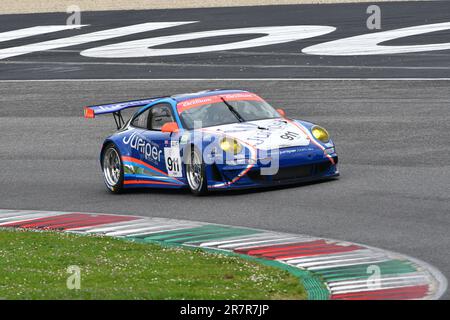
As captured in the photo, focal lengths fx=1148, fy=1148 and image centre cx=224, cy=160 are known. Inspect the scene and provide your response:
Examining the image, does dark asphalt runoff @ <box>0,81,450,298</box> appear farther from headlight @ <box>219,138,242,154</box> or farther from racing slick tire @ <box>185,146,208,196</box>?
headlight @ <box>219,138,242,154</box>

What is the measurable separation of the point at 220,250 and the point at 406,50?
16.1 metres

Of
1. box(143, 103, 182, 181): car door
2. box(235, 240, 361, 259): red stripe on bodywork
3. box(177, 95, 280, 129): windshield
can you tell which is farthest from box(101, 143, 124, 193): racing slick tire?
box(235, 240, 361, 259): red stripe on bodywork

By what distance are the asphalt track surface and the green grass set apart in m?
1.47

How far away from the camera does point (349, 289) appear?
31.5 ft

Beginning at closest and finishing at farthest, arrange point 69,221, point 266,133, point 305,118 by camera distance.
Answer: point 69,221
point 266,133
point 305,118

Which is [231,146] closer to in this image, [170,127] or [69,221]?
[170,127]

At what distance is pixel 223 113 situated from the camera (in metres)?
15.6

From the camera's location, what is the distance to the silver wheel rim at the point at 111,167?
53.4 feet

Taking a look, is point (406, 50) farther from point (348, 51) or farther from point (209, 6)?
point (209, 6)

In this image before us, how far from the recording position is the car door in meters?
15.3

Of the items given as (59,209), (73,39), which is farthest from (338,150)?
(73,39)

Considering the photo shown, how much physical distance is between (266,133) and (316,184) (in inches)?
37.3

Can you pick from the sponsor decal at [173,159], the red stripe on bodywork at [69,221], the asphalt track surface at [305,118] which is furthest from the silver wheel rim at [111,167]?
the red stripe on bodywork at [69,221]

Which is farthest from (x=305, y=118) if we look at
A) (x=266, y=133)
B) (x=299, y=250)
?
(x=299, y=250)
